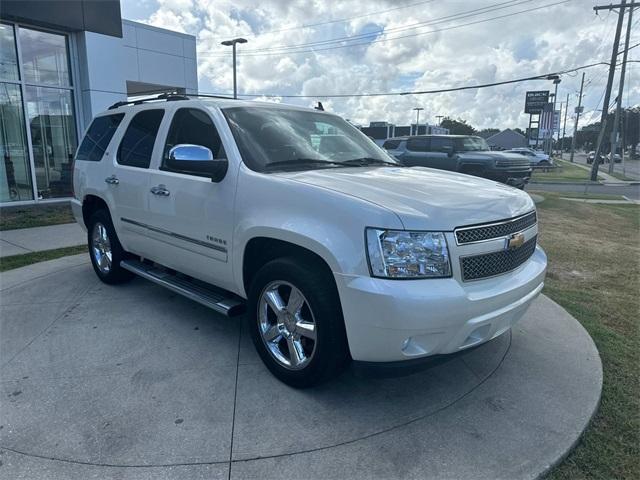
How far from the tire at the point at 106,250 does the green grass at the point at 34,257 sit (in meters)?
1.44

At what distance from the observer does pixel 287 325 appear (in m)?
3.15

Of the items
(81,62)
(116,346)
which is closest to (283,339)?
(116,346)

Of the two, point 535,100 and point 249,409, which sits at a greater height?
point 535,100

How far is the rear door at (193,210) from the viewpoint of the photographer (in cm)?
354

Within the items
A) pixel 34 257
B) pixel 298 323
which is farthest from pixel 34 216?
pixel 298 323

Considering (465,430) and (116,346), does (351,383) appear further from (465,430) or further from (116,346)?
(116,346)

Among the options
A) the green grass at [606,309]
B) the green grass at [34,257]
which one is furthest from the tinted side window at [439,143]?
the green grass at [34,257]

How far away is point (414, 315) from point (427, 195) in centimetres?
80

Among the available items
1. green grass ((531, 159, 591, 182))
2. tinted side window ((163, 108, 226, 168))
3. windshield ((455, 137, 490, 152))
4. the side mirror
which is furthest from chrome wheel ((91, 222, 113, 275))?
green grass ((531, 159, 591, 182))

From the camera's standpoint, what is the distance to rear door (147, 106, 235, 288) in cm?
354

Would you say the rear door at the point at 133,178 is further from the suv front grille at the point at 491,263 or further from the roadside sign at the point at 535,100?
the roadside sign at the point at 535,100

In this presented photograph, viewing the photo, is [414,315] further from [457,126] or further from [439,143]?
[457,126]

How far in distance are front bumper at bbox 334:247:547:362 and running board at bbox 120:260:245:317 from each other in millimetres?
1195

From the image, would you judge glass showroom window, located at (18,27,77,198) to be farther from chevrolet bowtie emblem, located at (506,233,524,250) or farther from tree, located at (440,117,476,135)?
tree, located at (440,117,476,135)
